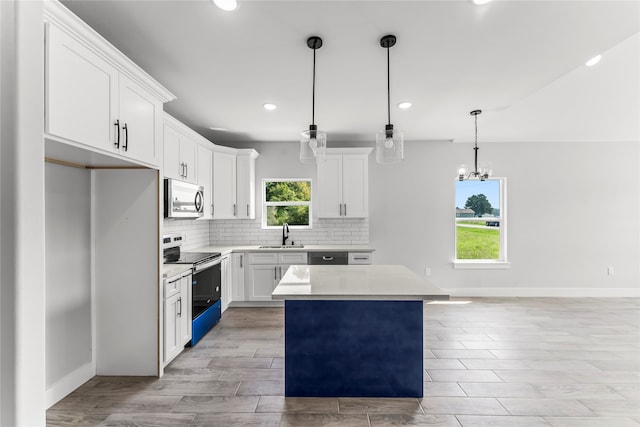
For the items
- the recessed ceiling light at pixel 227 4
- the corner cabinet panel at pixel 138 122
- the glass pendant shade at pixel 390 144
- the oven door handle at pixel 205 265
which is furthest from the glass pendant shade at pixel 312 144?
the oven door handle at pixel 205 265

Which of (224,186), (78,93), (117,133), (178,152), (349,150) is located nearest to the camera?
(78,93)

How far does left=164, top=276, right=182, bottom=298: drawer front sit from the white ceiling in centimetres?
180

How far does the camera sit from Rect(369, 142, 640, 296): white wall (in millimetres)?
5359

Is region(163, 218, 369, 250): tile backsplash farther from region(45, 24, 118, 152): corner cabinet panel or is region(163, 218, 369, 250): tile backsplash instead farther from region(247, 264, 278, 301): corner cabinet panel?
region(45, 24, 118, 152): corner cabinet panel

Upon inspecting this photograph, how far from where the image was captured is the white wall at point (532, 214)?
17.6 ft

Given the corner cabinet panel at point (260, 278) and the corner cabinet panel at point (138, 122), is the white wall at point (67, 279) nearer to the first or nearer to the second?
the corner cabinet panel at point (138, 122)

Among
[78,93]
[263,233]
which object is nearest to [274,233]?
[263,233]

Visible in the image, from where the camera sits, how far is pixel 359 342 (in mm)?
2398

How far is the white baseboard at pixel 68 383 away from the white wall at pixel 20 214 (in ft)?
8.85

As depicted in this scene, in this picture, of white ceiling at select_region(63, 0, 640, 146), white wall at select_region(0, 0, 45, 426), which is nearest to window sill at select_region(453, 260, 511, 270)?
white ceiling at select_region(63, 0, 640, 146)

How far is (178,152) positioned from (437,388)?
340 cm

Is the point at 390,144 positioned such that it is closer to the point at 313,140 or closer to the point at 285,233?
the point at 313,140

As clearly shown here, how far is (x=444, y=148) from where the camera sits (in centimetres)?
540

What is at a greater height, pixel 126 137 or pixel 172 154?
pixel 172 154
